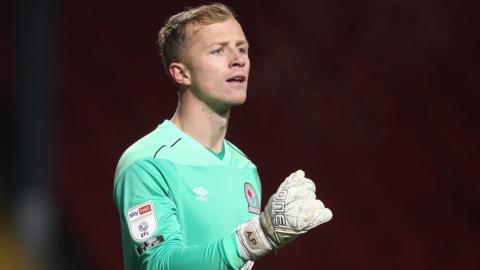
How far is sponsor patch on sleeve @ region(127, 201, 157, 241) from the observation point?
2828mm

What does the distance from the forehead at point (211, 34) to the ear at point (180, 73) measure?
0.07 meters

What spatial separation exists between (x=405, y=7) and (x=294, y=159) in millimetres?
908

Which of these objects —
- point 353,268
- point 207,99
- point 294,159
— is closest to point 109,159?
point 294,159

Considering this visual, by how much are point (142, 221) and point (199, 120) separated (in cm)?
43

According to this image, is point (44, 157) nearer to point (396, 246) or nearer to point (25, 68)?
point (25, 68)

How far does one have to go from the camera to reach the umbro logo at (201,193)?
118 inches

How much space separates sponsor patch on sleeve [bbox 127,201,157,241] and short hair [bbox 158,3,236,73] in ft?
1.71

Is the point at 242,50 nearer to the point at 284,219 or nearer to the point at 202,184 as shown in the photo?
the point at 202,184

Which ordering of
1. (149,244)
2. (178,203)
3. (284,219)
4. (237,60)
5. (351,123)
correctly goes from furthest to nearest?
(351,123), (237,60), (178,203), (149,244), (284,219)

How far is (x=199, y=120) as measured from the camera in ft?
10.4

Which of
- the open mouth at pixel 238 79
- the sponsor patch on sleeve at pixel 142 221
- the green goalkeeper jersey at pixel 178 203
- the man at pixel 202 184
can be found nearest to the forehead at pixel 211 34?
the man at pixel 202 184

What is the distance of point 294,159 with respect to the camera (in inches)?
212

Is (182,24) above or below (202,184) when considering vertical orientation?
above

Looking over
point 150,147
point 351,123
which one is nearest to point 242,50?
point 150,147
